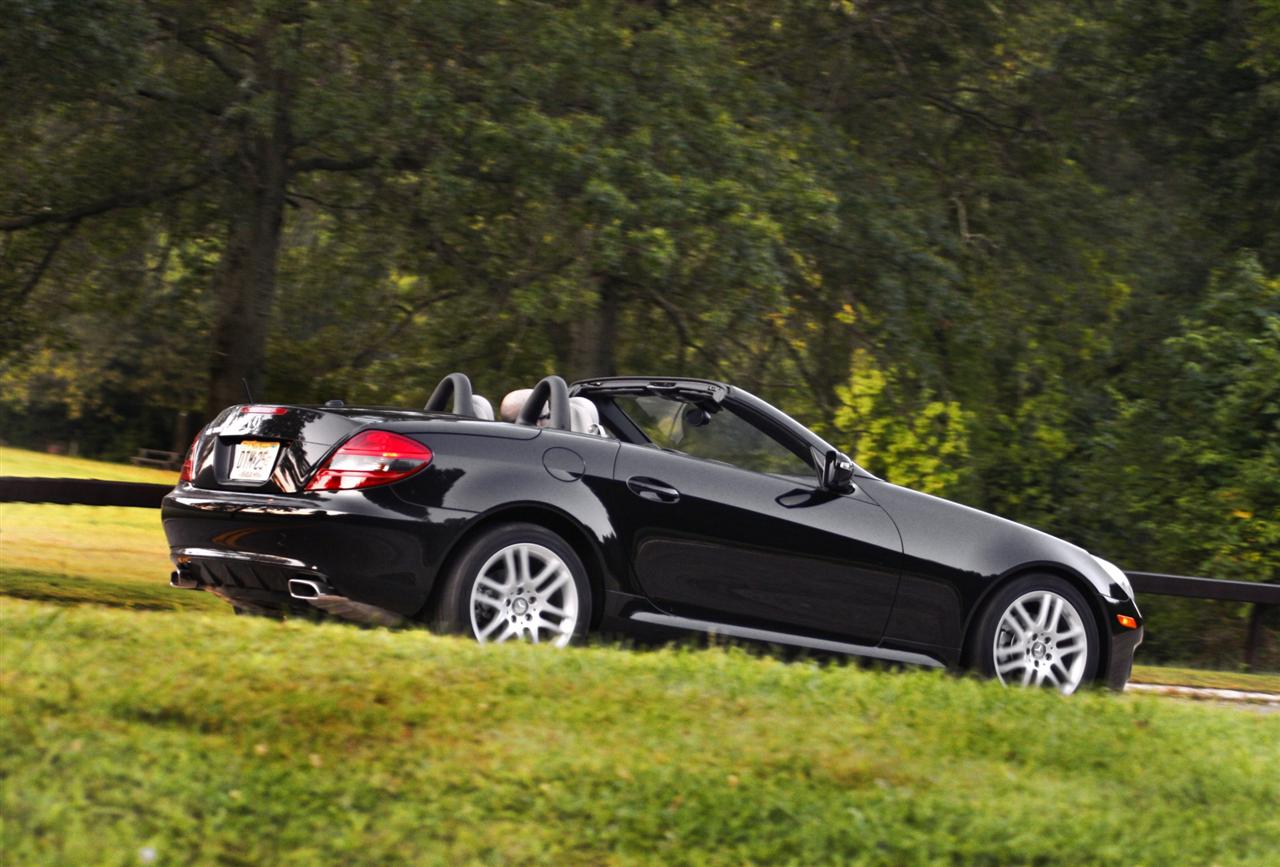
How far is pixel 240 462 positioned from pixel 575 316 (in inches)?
413

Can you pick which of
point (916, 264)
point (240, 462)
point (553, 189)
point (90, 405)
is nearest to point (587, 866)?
point (240, 462)

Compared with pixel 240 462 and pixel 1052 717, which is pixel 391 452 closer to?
pixel 240 462

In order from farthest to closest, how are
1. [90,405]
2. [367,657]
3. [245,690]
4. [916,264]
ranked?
[90,405] → [916,264] → [367,657] → [245,690]

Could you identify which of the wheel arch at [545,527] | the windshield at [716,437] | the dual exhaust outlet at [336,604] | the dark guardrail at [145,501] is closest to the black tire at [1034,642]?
the windshield at [716,437]

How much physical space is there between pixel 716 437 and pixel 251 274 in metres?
10.8

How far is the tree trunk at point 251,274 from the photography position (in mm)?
17484

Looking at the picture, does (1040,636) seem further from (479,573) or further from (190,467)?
(190,467)

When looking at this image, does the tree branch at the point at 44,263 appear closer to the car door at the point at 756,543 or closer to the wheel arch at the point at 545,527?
the car door at the point at 756,543

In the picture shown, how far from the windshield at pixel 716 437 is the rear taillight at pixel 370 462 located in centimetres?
156

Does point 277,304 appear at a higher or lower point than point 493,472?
higher

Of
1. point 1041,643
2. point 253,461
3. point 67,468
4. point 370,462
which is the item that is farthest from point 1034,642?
point 67,468

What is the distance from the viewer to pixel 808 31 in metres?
21.0

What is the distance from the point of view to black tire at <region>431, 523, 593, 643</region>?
7.10 metres

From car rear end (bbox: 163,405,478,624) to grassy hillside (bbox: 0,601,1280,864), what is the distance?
0.27 metres
